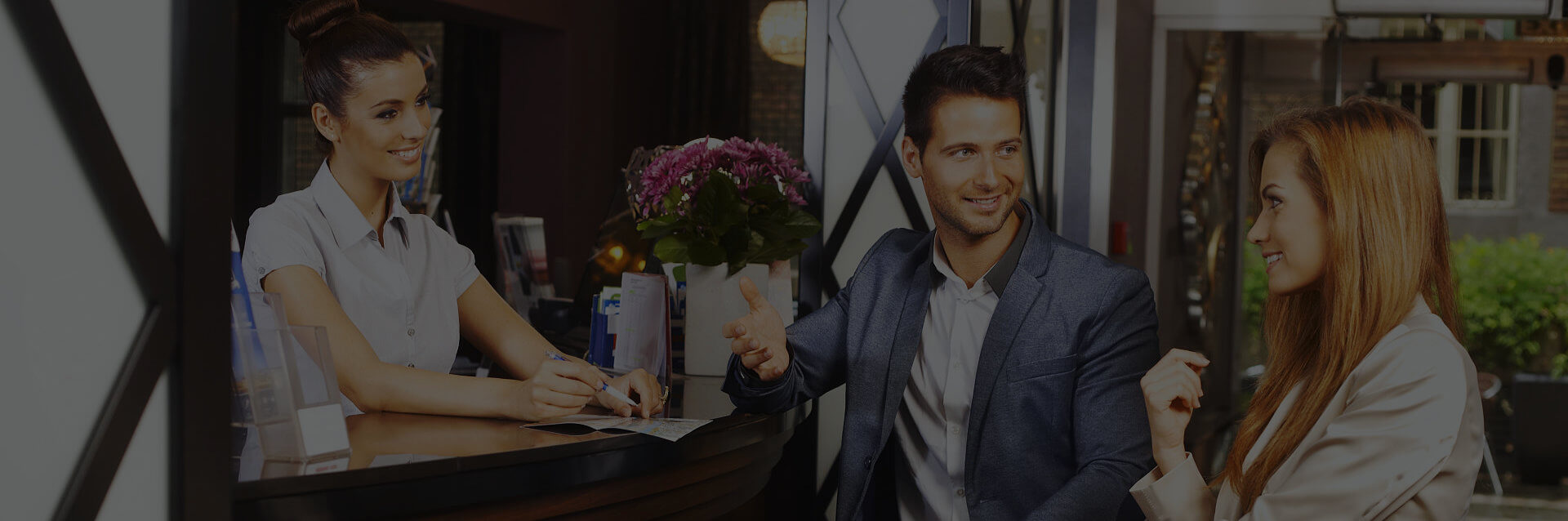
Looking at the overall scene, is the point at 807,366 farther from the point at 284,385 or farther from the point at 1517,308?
the point at 1517,308

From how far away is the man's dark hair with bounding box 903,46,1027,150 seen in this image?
6.23 ft

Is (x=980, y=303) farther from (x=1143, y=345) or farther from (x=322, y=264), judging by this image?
(x=322, y=264)

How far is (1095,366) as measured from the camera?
1814 millimetres

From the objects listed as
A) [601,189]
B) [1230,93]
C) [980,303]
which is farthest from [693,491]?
[1230,93]

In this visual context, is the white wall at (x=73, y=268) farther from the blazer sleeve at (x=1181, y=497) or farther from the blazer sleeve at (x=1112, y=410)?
the blazer sleeve at (x=1112, y=410)

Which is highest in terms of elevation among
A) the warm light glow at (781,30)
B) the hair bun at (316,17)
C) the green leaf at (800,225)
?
the warm light glow at (781,30)

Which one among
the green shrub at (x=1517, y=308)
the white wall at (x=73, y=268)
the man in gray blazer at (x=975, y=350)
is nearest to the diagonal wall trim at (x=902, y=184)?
the man in gray blazer at (x=975, y=350)

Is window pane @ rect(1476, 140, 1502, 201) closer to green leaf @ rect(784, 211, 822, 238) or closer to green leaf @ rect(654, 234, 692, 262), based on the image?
Answer: green leaf @ rect(784, 211, 822, 238)

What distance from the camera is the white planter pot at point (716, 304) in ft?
8.21

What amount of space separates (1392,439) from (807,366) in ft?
3.46

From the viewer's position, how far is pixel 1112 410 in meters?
1.79

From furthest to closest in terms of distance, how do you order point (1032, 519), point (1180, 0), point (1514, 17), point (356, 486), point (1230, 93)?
point (1230, 93)
point (1180, 0)
point (1514, 17)
point (1032, 519)
point (356, 486)

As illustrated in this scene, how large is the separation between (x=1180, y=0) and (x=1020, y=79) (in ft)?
11.5

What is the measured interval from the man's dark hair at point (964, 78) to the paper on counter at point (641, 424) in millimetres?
590
